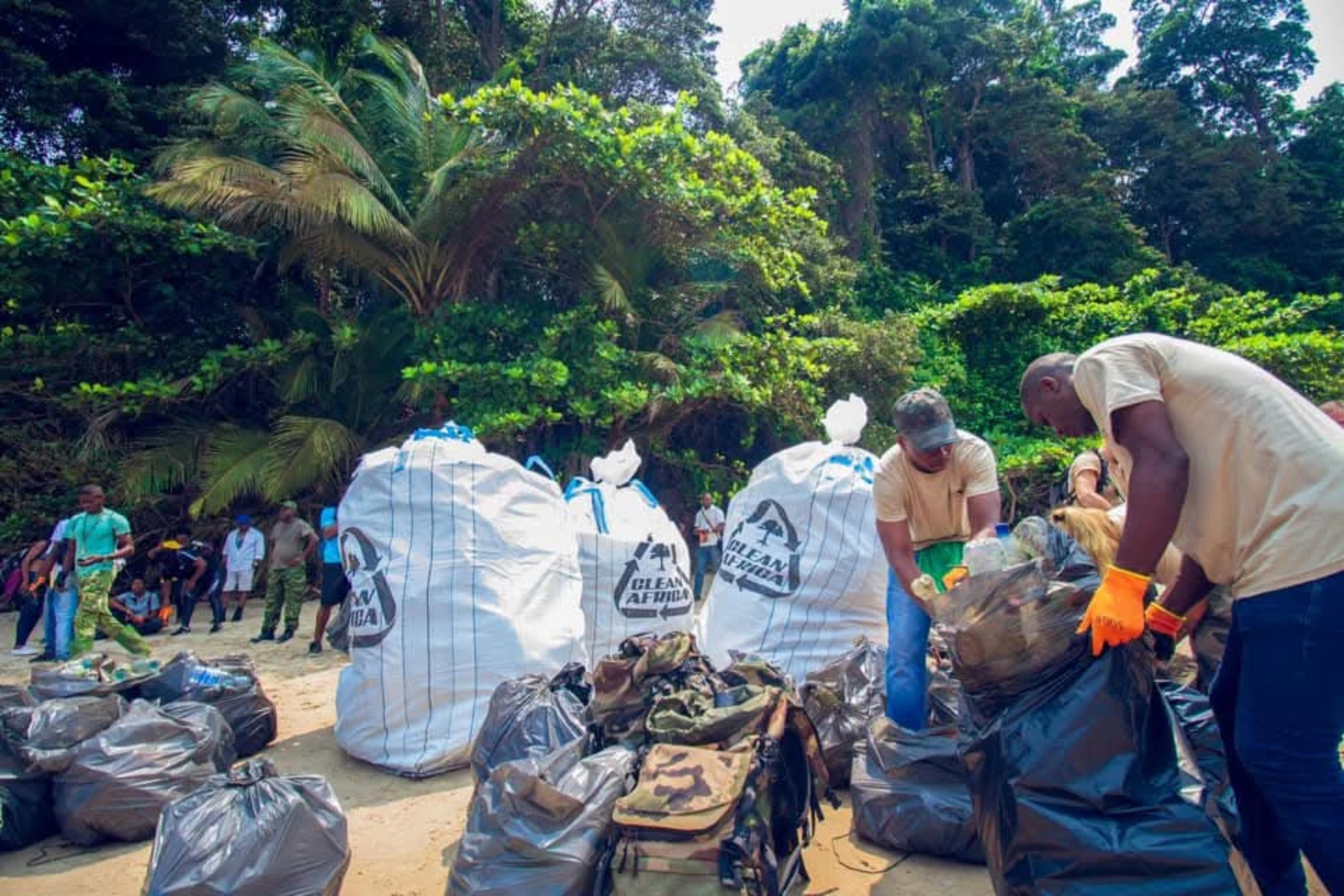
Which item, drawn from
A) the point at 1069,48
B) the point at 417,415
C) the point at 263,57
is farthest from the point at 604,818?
the point at 1069,48

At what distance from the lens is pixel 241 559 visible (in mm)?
8445

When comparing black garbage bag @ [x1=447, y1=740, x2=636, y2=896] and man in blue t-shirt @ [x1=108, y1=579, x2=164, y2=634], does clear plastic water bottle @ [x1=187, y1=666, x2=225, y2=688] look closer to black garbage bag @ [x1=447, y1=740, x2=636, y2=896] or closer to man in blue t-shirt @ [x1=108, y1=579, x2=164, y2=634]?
black garbage bag @ [x1=447, y1=740, x2=636, y2=896]

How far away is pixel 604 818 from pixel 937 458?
1.57 m

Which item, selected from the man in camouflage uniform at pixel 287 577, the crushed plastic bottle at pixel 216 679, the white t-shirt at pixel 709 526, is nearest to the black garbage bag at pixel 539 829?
the crushed plastic bottle at pixel 216 679

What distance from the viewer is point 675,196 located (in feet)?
29.7

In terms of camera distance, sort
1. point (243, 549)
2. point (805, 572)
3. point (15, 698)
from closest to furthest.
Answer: point (15, 698)
point (805, 572)
point (243, 549)

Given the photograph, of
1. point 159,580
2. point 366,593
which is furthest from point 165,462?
point 366,593

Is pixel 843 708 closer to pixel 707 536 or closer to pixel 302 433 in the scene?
pixel 707 536

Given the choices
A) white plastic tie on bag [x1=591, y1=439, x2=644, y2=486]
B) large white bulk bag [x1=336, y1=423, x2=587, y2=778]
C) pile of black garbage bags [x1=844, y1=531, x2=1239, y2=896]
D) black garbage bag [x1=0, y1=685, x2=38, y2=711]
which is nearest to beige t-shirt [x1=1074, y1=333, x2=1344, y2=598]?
pile of black garbage bags [x1=844, y1=531, x2=1239, y2=896]

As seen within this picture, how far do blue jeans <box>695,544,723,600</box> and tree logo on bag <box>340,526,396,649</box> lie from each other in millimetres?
5967

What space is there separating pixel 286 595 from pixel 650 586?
4.23 meters

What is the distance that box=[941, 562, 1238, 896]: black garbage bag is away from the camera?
5.15ft

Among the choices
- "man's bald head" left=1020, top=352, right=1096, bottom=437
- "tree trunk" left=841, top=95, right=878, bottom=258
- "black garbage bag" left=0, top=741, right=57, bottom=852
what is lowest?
"black garbage bag" left=0, top=741, right=57, bottom=852

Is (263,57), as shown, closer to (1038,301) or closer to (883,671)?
(883,671)
